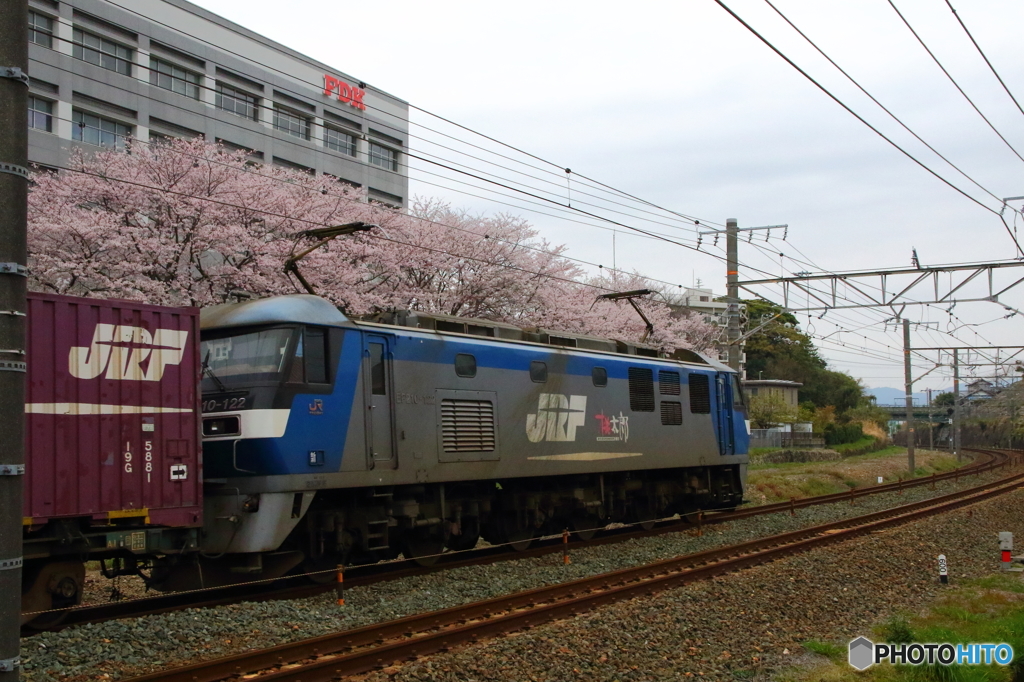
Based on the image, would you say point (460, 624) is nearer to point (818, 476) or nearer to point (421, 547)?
point (421, 547)

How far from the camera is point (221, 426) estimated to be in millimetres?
11211

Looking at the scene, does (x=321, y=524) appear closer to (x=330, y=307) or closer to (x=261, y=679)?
(x=330, y=307)

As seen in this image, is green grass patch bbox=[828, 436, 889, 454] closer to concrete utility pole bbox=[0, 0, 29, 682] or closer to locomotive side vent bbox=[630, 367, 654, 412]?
locomotive side vent bbox=[630, 367, 654, 412]

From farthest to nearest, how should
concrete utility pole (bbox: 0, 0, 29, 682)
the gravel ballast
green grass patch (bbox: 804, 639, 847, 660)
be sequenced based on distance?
1. green grass patch (bbox: 804, 639, 847, 660)
2. the gravel ballast
3. concrete utility pole (bbox: 0, 0, 29, 682)

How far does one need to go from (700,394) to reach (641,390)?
97.8 inches

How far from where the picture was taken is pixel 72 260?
21.9m

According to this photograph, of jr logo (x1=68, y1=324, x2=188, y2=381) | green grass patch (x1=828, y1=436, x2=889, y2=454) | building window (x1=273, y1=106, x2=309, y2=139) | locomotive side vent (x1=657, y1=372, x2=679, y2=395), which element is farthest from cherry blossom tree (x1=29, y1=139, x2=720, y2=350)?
green grass patch (x1=828, y1=436, x2=889, y2=454)

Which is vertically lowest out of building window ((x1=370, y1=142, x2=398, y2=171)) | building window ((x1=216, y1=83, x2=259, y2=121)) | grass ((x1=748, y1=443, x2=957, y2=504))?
grass ((x1=748, y1=443, x2=957, y2=504))

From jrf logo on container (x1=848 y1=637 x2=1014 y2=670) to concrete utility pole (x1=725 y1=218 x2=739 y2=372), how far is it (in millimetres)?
16695

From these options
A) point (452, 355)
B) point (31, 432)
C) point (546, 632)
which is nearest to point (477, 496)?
point (452, 355)

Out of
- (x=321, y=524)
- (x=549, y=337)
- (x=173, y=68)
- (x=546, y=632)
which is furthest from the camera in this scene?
(x=173, y=68)

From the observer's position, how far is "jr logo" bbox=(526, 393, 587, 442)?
15109 mm

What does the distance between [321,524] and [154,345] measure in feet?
11.2

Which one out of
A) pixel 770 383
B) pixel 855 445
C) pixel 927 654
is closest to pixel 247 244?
pixel 927 654
